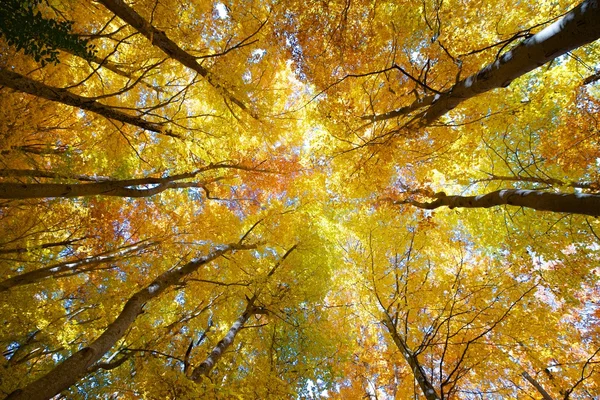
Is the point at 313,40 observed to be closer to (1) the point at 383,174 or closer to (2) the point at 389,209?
(1) the point at 383,174

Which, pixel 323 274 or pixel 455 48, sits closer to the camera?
pixel 455 48

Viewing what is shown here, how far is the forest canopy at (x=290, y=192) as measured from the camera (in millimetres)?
3877

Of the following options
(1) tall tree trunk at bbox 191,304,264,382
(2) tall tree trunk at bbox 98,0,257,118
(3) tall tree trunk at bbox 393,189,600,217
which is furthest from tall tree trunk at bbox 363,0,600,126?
(1) tall tree trunk at bbox 191,304,264,382

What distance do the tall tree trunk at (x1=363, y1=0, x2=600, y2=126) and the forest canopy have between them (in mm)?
23

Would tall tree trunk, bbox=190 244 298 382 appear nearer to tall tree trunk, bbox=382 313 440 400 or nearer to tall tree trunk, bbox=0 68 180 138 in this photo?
tall tree trunk, bbox=382 313 440 400

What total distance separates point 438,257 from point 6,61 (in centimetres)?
1035

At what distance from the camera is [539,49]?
215 cm

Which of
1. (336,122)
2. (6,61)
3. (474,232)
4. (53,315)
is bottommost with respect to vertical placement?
(53,315)

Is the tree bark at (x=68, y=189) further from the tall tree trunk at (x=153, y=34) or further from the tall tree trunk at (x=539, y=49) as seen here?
the tall tree trunk at (x=539, y=49)

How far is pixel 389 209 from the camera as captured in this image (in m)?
6.72

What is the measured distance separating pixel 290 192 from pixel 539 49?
628 cm

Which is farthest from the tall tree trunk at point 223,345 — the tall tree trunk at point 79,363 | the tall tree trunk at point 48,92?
the tall tree trunk at point 48,92

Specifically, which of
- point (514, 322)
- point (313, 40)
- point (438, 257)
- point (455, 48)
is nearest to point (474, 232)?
point (438, 257)

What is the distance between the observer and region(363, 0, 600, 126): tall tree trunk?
1.82 metres
